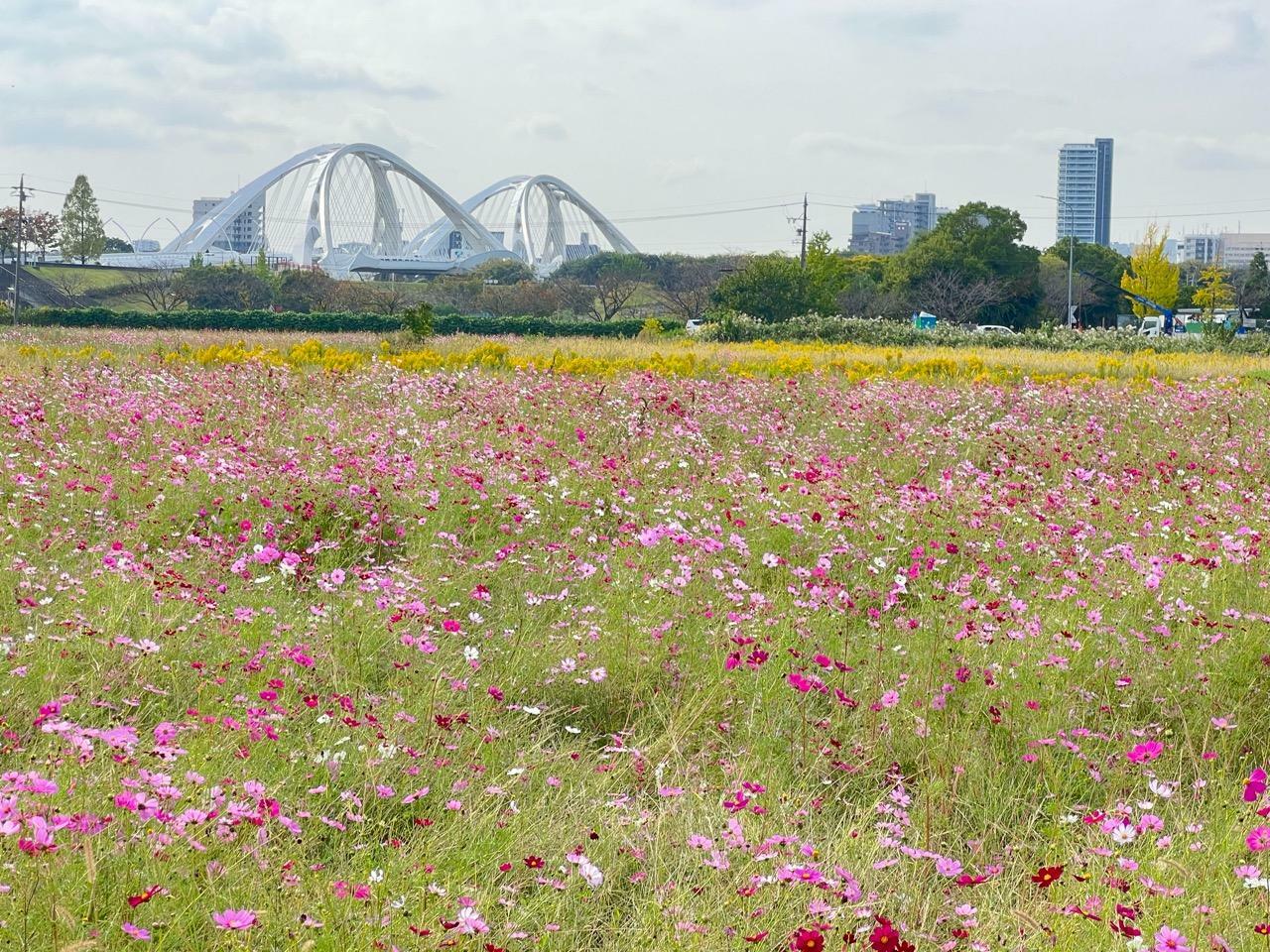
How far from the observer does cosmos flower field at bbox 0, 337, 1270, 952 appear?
89.0 inches

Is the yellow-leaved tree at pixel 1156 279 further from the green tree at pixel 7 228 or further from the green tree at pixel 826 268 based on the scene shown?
the green tree at pixel 7 228

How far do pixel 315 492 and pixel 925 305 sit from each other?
151 ft

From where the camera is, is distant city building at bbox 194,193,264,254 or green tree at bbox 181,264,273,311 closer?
green tree at bbox 181,264,273,311

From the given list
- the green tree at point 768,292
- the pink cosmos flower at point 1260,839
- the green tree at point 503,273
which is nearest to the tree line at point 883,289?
the green tree at point 768,292

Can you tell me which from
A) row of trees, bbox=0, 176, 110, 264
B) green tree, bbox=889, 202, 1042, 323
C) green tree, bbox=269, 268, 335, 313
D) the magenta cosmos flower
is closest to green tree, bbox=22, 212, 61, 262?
row of trees, bbox=0, 176, 110, 264

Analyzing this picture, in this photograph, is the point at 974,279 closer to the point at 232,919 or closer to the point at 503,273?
the point at 503,273

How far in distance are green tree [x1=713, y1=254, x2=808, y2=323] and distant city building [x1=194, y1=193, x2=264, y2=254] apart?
2177 inches

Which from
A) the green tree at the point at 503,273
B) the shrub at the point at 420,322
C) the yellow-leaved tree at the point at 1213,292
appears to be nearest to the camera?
the shrub at the point at 420,322

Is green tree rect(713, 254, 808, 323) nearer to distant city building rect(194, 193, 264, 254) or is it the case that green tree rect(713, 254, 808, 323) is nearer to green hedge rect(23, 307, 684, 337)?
green hedge rect(23, 307, 684, 337)

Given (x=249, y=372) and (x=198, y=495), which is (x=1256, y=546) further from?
(x=249, y=372)

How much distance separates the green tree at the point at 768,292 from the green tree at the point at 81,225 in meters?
50.0

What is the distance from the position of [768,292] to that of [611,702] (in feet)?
114

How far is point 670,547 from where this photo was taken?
17.0 feet

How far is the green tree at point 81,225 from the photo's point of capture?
7250cm
